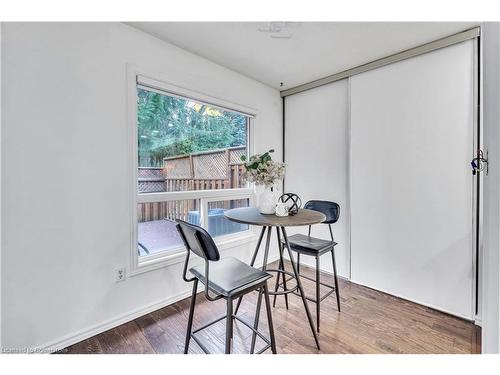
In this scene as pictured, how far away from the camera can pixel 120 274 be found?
1.81 m

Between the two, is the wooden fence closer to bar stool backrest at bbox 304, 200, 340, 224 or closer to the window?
the window

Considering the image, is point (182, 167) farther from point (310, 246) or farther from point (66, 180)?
point (310, 246)

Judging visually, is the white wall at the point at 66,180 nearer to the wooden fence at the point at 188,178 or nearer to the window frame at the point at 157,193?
the window frame at the point at 157,193

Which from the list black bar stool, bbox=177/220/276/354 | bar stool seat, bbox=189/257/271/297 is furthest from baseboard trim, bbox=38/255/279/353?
bar stool seat, bbox=189/257/271/297

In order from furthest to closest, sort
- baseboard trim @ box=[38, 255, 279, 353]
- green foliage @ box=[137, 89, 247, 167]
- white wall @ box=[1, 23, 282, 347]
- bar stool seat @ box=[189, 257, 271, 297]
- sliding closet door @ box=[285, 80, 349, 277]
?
sliding closet door @ box=[285, 80, 349, 277], green foliage @ box=[137, 89, 247, 167], baseboard trim @ box=[38, 255, 279, 353], white wall @ box=[1, 23, 282, 347], bar stool seat @ box=[189, 257, 271, 297]

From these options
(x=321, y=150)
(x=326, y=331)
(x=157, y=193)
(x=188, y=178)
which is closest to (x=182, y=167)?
(x=188, y=178)

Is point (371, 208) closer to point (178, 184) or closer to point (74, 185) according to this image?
point (178, 184)

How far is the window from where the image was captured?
2.04 meters

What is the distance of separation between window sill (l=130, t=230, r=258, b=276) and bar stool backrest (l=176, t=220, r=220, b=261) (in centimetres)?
91

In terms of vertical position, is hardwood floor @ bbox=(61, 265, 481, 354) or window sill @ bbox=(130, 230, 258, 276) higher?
window sill @ bbox=(130, 230, 258, 276)

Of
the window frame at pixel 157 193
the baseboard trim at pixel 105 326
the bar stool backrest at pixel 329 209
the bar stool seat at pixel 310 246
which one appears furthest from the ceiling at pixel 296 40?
the baseboard trim at pixel 105 326

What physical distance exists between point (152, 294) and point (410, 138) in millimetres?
2740

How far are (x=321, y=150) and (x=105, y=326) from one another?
2738mm
